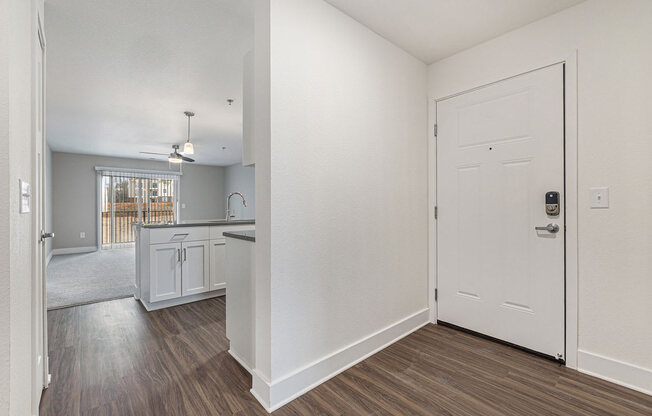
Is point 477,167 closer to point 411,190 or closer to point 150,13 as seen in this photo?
point 411,190

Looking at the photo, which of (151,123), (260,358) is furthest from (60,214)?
(260,358)

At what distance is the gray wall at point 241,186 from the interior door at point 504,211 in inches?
257

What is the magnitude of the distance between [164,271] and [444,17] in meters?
3.50

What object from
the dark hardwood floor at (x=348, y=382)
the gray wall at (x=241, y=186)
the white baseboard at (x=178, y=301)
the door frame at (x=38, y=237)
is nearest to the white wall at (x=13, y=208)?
the door frame at (x=38, y=237)

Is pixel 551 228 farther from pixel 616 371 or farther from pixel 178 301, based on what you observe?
pixel 178 301

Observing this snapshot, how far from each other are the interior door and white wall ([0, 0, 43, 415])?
2686mm

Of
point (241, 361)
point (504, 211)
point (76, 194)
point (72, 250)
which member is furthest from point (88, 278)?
point (504, 211)

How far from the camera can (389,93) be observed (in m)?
2.38

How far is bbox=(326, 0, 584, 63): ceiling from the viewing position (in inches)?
76.5

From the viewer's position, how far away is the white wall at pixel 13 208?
2.59 feet

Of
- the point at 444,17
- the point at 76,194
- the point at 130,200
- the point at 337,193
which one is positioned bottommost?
the point at 337,193

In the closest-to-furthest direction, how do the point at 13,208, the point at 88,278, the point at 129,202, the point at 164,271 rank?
the point at 13,208, the point at 164,271, the point at 88,278, the point at 129,202

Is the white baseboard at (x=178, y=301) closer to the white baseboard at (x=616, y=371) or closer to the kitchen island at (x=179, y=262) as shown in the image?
the kitchen island at (x=179, y=262)

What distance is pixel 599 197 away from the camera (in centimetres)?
188
